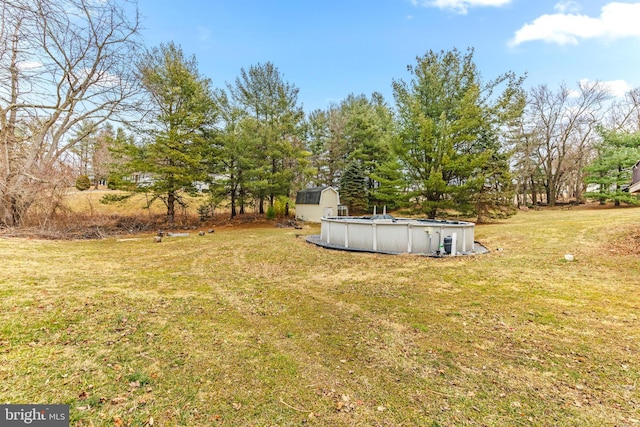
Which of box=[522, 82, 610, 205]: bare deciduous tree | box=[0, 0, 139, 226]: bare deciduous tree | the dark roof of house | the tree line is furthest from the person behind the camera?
box=[522, 82, 610, 205]: bare deciduous tree

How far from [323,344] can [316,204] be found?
16.2 m

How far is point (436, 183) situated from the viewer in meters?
14.1

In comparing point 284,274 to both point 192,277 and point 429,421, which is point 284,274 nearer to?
point 192,277

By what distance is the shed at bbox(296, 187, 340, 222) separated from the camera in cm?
1955

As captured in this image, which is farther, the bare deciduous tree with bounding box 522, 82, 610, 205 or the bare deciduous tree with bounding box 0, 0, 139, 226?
the bare deciduous tree with bounding box 522, 82, 610, 205

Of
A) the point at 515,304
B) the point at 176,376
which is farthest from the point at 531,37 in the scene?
the point at 176,376

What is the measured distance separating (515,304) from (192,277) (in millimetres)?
6686

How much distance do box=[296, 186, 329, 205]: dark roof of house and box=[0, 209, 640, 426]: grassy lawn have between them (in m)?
12.7

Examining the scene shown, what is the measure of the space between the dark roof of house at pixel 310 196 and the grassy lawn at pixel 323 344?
501 inches

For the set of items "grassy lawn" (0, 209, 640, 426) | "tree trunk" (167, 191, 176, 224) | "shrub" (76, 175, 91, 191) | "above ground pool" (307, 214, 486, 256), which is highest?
"shrub" (76, 175, 91, 191)

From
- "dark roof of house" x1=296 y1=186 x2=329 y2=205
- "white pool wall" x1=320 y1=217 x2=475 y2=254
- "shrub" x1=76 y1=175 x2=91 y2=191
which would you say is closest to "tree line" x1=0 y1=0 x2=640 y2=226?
"shrub" x1=76 y1=175 x2=91 y2=191

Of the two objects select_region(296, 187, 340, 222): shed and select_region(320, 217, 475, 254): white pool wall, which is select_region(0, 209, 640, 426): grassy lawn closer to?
select_region(320, 217, 475, 254): white pool wall

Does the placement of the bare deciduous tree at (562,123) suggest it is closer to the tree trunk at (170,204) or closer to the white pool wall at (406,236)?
the white pool wall at (406,236)

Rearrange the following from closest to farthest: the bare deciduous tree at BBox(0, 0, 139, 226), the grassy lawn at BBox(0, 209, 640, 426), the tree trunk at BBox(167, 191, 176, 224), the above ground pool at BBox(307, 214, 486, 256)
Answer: the grassy lawn at BBox(0, 209, 640, 426) → the above ground pool at BBox(307, 214, 486, 256) → the bare deciduous tree at BBox(0, 0, 139, 226) → the tree trunk at BBox(167, 191, 176, 224)
